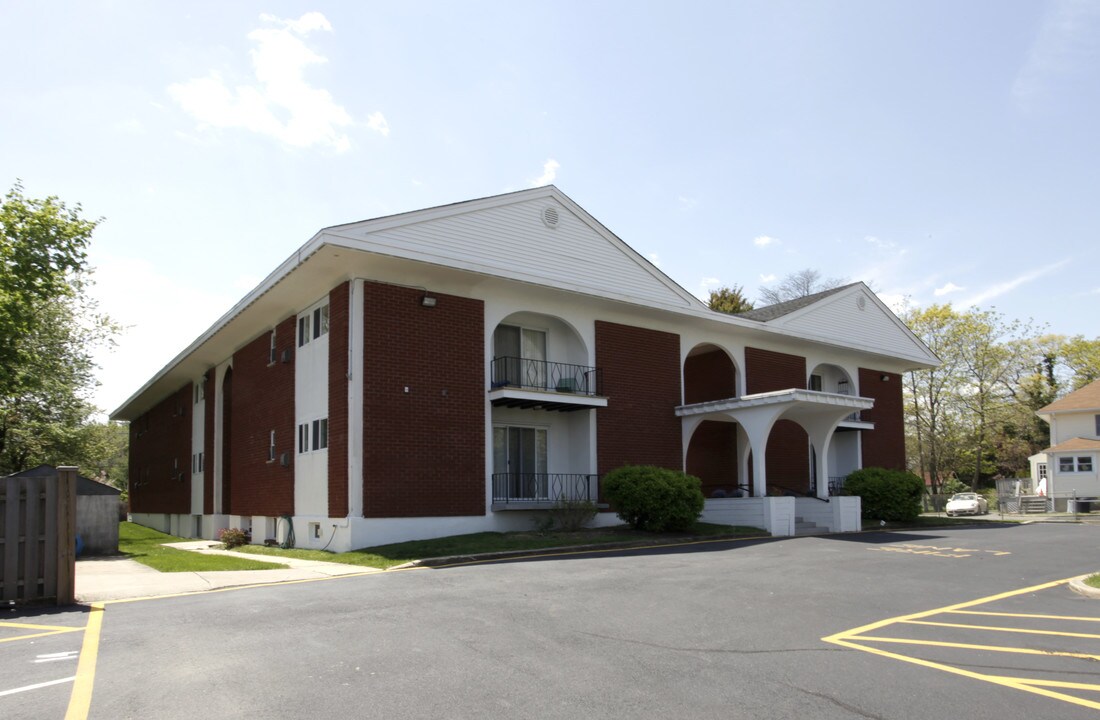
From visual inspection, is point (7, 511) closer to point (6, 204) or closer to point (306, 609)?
point (306, 609)

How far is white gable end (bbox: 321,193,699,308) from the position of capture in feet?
59.0

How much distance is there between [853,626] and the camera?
8562mm

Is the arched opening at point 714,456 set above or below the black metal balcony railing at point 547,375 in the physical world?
below

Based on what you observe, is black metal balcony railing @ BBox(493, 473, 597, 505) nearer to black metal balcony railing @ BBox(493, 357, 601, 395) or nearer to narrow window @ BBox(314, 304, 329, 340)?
black metal balcony railing @ BBox(493, 357, 601, 395)

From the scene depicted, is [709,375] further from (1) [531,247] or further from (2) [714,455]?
(1) [531,247]

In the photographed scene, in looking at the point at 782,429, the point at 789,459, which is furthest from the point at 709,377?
the point at 789,459

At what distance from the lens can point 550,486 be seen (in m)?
21.7

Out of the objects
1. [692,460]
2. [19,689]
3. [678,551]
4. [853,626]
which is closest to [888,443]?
[692,460]

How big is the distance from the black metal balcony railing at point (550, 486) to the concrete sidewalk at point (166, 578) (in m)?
5.85

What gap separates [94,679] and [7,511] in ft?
14.8

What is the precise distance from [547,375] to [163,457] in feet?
79.6

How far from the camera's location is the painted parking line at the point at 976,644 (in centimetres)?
621

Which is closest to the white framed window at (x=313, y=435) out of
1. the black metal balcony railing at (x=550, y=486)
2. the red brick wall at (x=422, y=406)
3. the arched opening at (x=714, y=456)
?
the red brick wall at (x=422, y=406)

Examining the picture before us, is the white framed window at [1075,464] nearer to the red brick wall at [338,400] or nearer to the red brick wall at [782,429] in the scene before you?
the red brick wall at [782,429]
